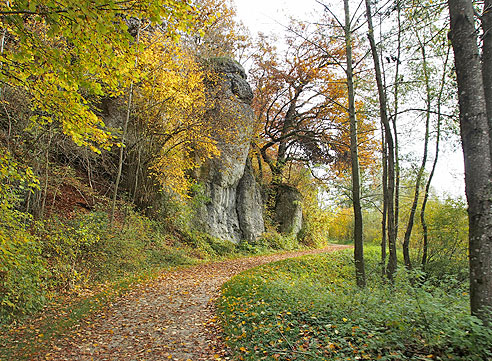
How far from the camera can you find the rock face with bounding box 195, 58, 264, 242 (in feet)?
47.4

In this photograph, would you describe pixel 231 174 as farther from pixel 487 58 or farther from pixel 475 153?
pixel 475 153

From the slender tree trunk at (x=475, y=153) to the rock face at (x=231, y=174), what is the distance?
403 inches

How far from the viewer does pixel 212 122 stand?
13.3m

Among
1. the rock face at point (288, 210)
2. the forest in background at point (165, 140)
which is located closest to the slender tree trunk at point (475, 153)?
the forest in background at point (165, 140)

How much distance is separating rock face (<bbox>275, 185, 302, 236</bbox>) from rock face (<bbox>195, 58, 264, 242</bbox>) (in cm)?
202

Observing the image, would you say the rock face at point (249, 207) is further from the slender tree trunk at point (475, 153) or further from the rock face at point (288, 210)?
the slender tree trunk at point (475, 153)

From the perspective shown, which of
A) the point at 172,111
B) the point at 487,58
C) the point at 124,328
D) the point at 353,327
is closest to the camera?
the point at 353,327

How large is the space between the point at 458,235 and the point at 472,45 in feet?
38.3

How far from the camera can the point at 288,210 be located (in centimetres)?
2122

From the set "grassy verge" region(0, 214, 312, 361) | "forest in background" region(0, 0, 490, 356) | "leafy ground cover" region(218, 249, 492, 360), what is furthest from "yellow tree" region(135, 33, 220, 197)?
"leafy ground cover" region(218, 249, 492, 360)

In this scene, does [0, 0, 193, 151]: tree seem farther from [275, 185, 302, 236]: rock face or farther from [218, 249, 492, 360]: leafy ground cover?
[275, 185, 302, 236]: rock face

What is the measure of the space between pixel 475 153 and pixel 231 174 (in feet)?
46.1

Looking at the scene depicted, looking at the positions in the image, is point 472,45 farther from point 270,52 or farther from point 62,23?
point 270,52

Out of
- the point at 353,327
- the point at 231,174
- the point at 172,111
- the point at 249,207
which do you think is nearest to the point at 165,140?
the point at 172,111
